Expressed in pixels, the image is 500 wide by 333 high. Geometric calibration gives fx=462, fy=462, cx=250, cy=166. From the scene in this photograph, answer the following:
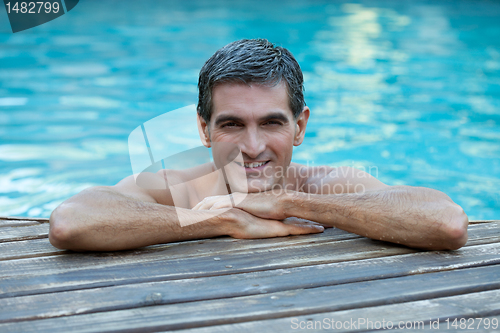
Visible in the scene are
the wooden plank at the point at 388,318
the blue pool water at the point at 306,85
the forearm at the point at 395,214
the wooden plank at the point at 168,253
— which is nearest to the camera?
the wooden plank at the point at 388,318

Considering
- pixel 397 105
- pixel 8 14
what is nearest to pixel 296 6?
pixel 397 105

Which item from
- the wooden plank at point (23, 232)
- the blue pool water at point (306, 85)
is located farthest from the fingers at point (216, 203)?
the blue pool water at point (306, 85)

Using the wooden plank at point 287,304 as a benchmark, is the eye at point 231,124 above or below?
above

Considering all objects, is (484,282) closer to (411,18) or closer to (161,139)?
(161,139)

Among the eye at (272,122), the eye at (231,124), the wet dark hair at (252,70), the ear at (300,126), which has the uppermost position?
the wet dark hair at (252,70)

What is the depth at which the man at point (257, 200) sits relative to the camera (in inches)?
85.7

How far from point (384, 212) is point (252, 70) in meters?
1.02

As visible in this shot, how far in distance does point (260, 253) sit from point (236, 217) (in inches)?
10.7

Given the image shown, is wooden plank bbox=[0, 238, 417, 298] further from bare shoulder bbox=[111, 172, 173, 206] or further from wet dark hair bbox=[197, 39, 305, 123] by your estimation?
wet dark hair bbox=[197, 39, 305, 123]

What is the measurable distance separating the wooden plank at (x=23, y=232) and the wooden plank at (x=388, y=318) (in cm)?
144

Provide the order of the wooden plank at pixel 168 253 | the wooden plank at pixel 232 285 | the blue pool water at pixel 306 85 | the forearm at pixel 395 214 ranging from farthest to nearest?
the blue pool water at pixel 306 85 < the forearm at pixel 395 214 < the wooden plank at pixel 168 253 < the wooden plank at pixel 232 285

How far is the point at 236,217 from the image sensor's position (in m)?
2.39

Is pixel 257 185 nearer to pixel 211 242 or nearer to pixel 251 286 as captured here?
pixel 211 242

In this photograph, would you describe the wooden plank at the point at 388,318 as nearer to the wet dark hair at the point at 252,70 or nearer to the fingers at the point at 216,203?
the fingers at the point at 216,203
